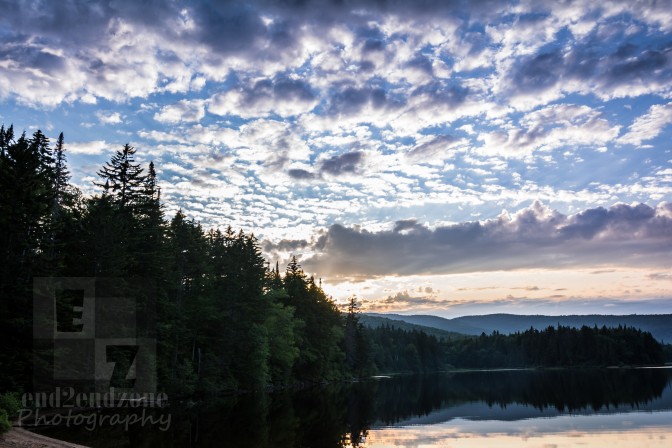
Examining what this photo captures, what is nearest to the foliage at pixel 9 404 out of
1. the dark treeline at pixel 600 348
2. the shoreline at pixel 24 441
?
the shoreline at pixel 24 441

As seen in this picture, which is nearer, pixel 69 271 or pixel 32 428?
pixel 32 428

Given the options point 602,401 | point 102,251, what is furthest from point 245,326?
point 602,401

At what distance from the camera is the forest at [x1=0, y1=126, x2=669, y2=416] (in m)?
33.0

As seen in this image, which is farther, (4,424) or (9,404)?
(9,404)

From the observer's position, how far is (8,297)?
3238 cm

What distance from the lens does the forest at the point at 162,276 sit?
3300cm

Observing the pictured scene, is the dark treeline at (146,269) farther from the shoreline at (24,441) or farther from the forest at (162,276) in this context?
the shoreline at (24,441)

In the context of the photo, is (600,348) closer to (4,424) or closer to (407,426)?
(407,426)

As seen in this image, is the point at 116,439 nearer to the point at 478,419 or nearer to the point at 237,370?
the point at 478,419

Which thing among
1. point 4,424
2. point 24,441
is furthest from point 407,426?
point 4,424

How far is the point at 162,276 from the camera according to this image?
5031 cm

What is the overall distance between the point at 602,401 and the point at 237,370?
43320mm

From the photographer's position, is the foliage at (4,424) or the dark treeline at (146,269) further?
the dark treeline at (146,269)

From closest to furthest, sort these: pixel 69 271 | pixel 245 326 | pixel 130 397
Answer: pixel 69 271 → pixel 130 397 → pixel 245 326
